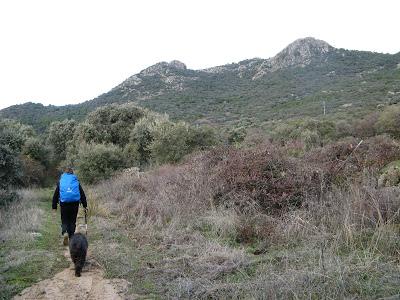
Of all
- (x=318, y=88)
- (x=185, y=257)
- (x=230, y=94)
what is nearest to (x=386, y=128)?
(x=185, y=257)

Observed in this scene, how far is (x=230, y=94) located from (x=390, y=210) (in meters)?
66.4

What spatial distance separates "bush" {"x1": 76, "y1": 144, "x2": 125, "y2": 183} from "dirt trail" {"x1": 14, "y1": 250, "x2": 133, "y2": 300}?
18.5 metres

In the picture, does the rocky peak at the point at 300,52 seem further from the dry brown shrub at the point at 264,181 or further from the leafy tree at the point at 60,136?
the dry brown shrub at the point at 264,181

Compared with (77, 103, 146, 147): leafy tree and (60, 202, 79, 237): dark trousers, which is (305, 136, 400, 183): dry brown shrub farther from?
(77, 103, 146, 147): leafy tree

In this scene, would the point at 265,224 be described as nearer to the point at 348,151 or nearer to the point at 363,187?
the point at 363,187

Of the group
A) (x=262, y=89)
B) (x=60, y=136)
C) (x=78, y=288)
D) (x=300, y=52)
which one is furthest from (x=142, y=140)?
(x=300, y=52)

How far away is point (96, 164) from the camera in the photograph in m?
25.2

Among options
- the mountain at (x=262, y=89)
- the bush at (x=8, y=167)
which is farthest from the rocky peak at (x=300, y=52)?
the bush at (x=8, y=167)

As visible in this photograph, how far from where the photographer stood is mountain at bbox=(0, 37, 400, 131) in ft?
183

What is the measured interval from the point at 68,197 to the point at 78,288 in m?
2.78

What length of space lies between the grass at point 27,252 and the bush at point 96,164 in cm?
1272

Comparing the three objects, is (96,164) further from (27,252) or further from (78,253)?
(78,253)

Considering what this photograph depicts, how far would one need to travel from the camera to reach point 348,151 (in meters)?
10.6

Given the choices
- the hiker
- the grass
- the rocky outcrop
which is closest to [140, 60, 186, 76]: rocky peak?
the rocky outcrop
